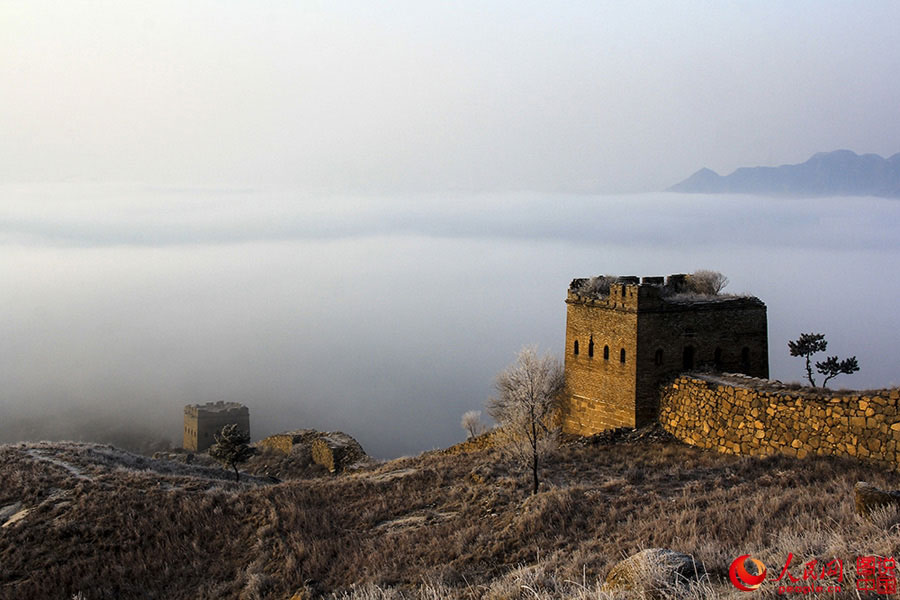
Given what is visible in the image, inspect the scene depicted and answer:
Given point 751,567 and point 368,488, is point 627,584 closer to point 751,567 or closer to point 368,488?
point 751,567

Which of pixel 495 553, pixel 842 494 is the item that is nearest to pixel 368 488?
pixel 495 553

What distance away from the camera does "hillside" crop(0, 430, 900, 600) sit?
9.91m

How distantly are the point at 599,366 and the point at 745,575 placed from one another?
14.1 meters

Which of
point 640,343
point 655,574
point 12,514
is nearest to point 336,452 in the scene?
point 12,514

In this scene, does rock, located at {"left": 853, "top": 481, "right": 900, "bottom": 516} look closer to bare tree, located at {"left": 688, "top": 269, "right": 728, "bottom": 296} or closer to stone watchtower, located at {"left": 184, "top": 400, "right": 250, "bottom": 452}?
bare tree, located at {"left": 688, "top": 269, "right": 728, "bottom": 296}

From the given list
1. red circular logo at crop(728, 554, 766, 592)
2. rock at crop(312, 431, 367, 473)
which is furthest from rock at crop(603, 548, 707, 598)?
rock at crop(312, 431, 367, 473)

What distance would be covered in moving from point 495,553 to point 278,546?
4618 mm

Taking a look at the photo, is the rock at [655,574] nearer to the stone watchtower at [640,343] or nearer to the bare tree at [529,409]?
the bare tree at [529,409]

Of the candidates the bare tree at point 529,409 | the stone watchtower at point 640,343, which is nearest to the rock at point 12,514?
the bare tree at point 529,409

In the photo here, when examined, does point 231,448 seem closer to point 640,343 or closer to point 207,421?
point 640,343

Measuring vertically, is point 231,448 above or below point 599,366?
below

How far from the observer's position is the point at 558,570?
9586 mm

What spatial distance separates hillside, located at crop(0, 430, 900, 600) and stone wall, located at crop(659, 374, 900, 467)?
51 cm

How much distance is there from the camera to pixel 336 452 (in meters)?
29.0
